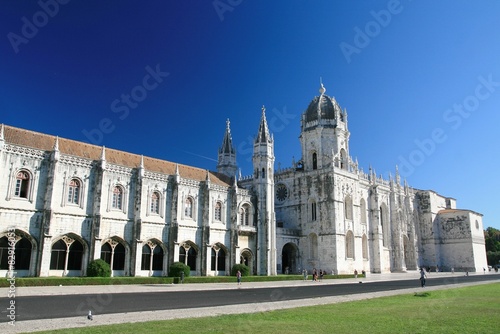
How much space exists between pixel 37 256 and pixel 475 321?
3238 cm

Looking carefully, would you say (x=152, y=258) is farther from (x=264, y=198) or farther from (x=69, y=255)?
(x=264, y=198)

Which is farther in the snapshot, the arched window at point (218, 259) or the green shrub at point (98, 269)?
the arched window at point (218, 259)

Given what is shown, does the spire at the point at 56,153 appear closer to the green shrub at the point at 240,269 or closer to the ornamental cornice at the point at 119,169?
the ornamental cornice at the point at 119,169

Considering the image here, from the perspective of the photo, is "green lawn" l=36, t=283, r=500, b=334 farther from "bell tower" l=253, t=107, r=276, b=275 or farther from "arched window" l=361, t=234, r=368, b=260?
"arched window" l=361, t=234, r=368, b=260

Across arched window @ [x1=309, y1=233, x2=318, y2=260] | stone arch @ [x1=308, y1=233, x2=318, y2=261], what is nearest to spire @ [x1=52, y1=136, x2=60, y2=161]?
stone arch @ [x1=308, y1=233, x2=318, y2=261]

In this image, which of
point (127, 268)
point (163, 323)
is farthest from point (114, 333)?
point (127, 268)

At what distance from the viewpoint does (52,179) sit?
35.5 m

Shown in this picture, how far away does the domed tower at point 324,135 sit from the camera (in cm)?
6297

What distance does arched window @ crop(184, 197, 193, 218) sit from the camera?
152ft

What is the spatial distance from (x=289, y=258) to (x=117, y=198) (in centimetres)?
2923

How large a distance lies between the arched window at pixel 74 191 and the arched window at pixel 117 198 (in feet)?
11.9

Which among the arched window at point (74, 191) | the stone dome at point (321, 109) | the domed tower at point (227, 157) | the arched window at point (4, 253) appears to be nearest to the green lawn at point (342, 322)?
the arched window at point (4, 253)

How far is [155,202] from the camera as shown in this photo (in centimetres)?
4397

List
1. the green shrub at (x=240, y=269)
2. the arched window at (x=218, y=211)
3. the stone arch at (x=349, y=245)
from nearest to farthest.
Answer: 1. the green shrub at (x=240, y=269)
2. the arched window at (x=218, y=211)
3. the stone arch at (x=349, y=245)
